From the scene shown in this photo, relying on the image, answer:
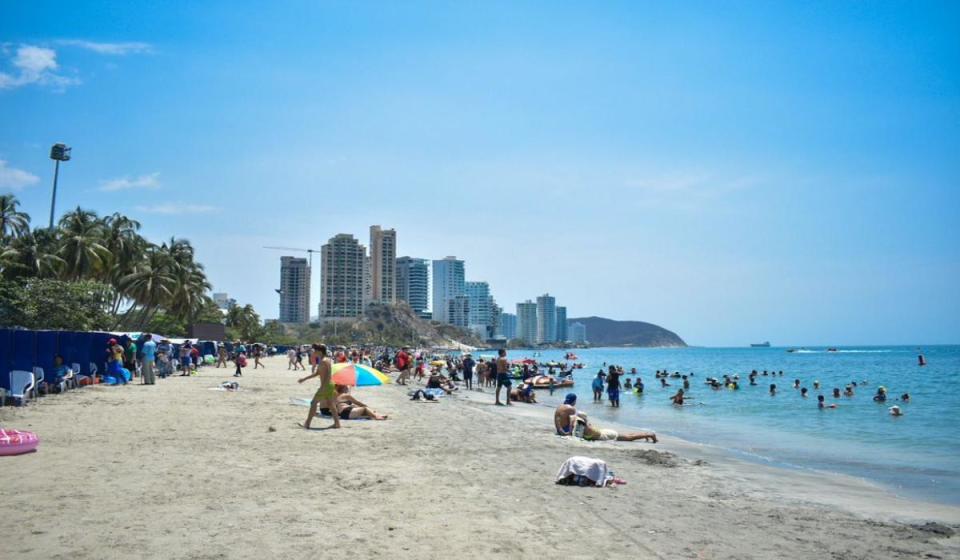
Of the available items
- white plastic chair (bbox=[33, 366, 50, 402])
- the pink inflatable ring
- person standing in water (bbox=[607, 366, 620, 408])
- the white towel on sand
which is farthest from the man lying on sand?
white plastic chair (bbox=[33, 366, 50, 402])

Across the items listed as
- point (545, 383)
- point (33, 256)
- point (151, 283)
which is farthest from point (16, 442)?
point (151, 283)

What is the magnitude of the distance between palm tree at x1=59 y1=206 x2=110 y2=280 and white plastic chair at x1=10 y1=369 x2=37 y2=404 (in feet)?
108

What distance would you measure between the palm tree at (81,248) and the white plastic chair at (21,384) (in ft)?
108

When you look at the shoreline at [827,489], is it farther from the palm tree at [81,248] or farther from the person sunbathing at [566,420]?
the palm tree at [81,248]

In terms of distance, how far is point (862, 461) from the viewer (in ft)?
47.9

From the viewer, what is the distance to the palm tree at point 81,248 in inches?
1754

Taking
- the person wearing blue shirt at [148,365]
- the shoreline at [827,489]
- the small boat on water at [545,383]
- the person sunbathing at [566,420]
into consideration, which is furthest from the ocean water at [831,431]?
the person wearing blue shirt at [148,365]

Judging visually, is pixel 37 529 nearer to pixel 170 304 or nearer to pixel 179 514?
pixel 179 514

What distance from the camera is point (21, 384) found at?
15.3 meters

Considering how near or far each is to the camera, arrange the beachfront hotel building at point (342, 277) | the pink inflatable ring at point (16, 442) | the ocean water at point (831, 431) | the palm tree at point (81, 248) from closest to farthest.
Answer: the pink inflatable ring at point (16, 442) → the ocean water at point (831, 431) → the palm tree at point (81, 248) → the beachfront hotel building at point (342, 277)

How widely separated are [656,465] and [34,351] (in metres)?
15.9

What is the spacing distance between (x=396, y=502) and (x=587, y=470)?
2.83 meters

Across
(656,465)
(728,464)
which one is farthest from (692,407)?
(656,465)

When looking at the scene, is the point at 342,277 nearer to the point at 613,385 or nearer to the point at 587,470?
the point at 613,385
